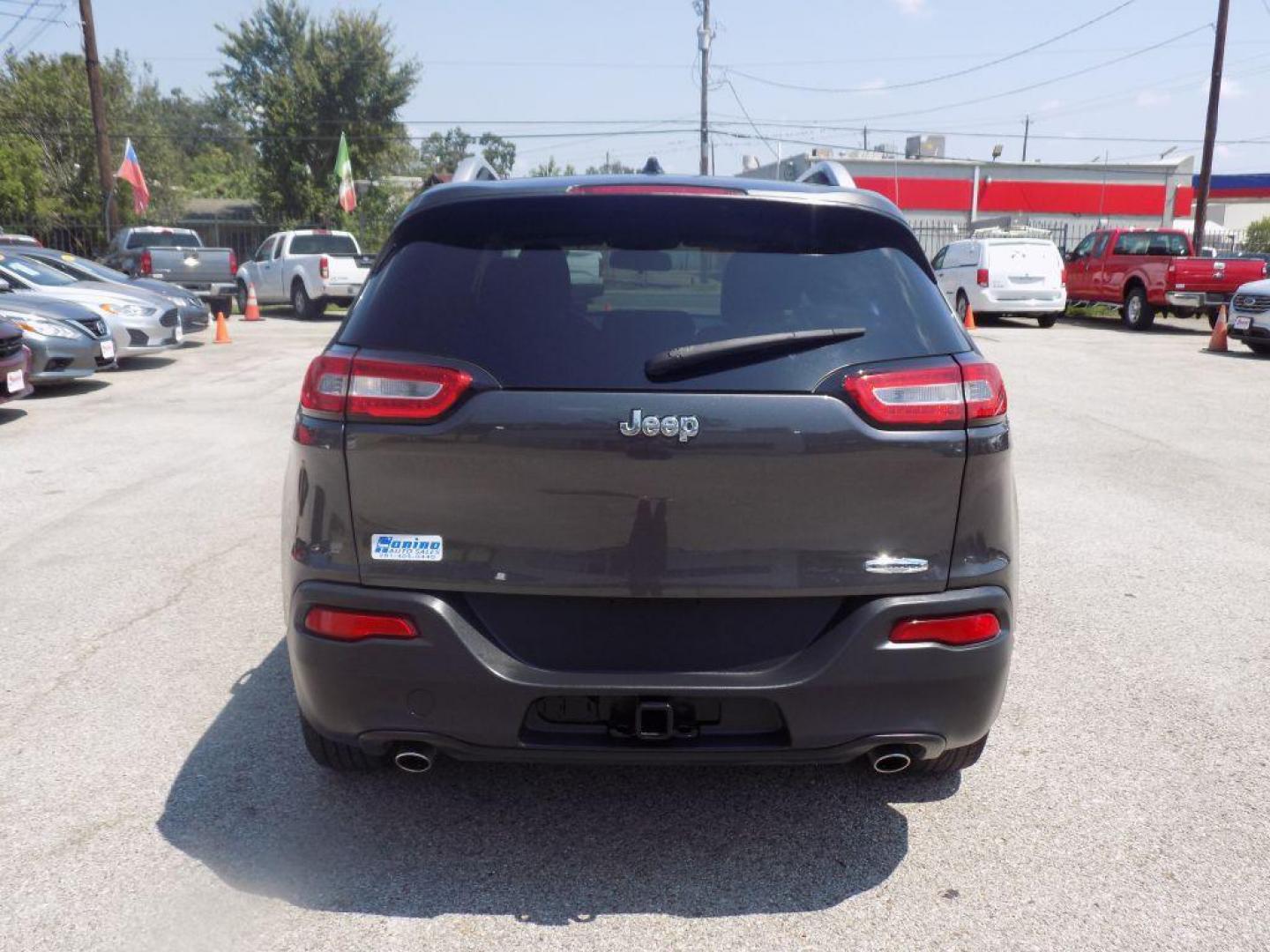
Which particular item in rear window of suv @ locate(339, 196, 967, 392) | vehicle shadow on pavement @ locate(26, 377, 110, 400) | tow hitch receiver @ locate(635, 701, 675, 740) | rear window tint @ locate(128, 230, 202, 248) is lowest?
vehicle shadow on pavement @ locate(26, 377, 110, 400)

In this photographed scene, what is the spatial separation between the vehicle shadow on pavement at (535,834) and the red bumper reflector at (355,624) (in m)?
0.71

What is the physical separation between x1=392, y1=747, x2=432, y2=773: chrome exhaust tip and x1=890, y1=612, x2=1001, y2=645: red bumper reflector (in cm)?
126

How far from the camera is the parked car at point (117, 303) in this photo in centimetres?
1376

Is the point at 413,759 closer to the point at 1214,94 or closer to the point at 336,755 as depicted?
the point at 336,755

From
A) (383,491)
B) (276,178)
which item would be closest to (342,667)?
(383,491)

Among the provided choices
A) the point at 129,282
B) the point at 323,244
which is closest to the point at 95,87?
the point at 323,244

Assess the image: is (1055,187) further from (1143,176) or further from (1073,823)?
(1073,823)

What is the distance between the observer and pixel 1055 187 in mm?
53219

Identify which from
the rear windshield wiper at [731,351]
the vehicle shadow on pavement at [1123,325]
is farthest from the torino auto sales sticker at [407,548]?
the vehicle shadow on pavement at [1123,325]

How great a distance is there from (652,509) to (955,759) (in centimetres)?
139

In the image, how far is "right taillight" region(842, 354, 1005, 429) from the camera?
2.68 metres

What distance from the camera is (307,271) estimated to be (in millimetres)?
23703

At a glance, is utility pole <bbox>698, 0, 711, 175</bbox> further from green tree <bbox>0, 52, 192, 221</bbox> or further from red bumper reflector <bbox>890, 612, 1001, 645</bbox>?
red bumper reflector <bbox>890, 612, 1001, 645</bbox>

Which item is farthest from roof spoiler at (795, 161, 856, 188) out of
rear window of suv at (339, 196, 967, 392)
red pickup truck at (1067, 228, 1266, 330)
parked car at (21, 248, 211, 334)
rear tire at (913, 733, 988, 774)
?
red pickup truck at (1067, 228, 1266, 330)
